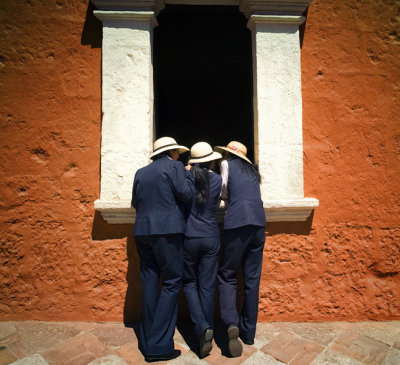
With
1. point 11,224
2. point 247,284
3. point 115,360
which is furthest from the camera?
point 11,224

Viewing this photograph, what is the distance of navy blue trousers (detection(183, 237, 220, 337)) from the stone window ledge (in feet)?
1.38

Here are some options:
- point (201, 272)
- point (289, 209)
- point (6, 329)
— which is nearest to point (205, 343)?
point (201, 272)

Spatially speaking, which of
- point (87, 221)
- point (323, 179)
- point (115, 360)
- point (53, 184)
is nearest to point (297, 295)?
point (323, 179)

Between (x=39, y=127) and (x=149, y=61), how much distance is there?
1336 mm

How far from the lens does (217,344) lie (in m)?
2.67

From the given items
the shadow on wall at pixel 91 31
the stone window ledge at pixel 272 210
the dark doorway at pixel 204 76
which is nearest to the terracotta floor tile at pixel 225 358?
the stone window ledge at pixel 272 210

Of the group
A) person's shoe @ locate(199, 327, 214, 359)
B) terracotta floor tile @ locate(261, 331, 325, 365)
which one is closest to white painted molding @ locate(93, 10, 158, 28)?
person's shoe @ locate(199, 327, 214, 359)

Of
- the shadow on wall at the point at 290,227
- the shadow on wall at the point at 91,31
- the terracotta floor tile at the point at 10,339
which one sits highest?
the shadow on wall at the point at 91,31

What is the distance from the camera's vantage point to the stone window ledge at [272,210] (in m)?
2.83

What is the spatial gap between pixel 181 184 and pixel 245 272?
3.43 feet

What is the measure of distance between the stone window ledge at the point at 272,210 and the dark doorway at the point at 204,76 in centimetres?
278

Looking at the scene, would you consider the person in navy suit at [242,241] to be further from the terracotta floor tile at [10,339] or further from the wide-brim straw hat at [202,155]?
the terracotta floor tile at [10,339]

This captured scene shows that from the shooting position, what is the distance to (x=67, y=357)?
8.00ft

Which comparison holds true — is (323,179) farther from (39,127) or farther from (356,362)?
(39,127)
